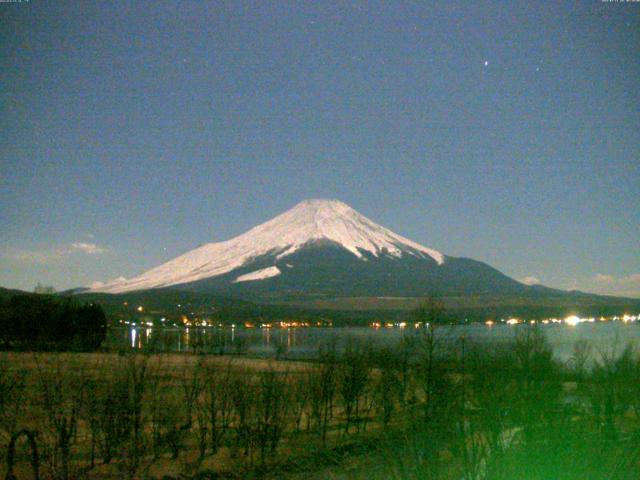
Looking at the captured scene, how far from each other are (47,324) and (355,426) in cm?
3383

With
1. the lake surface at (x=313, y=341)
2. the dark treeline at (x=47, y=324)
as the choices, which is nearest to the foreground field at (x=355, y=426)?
the lake surface at (x=313, y=341)

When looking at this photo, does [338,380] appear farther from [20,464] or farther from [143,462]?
[20,464]

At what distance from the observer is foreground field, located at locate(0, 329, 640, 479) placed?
422cm

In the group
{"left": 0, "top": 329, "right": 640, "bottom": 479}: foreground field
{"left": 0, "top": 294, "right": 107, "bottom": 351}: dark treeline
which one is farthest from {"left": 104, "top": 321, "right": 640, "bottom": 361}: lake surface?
{"left": 0, "top": 294, "right": 107, "bottom": 351}: dark treeline

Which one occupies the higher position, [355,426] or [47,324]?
[47,324]

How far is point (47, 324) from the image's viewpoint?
46.7m

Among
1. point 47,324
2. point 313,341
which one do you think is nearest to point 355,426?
point 47,324

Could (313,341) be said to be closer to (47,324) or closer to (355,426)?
(47,324)

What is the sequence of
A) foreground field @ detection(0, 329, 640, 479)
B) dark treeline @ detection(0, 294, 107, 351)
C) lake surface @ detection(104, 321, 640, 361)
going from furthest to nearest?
dark treeline @ detection(0, 294, 107, 351)
lake surface @ detection(104, 321, 640, 361)
foreground field @ detection(0, 329, 640, 479)

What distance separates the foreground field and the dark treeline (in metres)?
20.9

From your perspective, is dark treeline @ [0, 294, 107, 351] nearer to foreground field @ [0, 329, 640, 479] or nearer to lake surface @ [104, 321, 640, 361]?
lake surface @ [104, 321, 640, 361]

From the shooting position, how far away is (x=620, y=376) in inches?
486

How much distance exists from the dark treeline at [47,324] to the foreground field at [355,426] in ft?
68.7

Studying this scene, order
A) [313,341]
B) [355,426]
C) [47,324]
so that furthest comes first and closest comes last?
[313,341]
[47,324]
[355,426]
